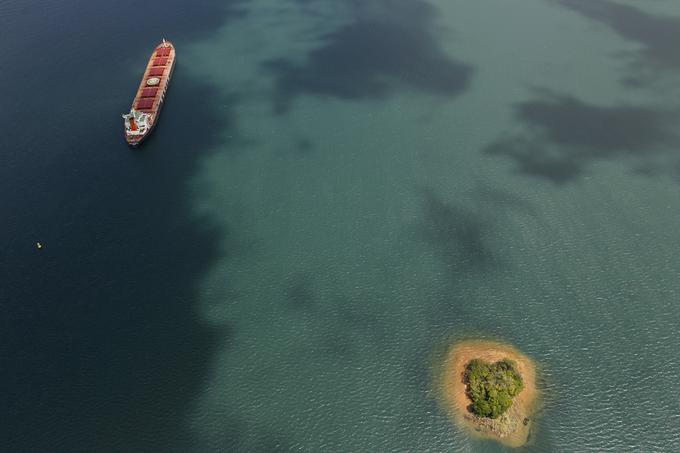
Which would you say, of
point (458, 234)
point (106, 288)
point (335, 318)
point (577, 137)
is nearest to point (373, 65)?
point (577, 137)

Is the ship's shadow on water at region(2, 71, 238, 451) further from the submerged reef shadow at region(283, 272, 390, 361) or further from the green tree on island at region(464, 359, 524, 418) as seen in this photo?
the green tree on island at region(464, 359, 524, 418)

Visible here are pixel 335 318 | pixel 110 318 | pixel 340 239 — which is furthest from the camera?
pixel 340 239

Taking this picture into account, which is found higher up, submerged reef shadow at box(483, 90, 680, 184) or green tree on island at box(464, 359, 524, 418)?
A: submerged reef shadow at box(483, 90, 680, 184)

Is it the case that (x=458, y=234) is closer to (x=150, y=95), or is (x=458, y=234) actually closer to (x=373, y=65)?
(x=373, y=65)

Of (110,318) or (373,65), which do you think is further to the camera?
(373,65)

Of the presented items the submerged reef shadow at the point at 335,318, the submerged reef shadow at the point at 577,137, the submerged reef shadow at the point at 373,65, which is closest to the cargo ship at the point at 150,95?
the submerged reef shadow at the point at 373,65

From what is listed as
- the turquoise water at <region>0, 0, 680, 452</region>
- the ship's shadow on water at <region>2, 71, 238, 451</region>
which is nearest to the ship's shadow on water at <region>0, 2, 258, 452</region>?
the ship's shadow on water at <region>2, 71, 238, 451</region>
